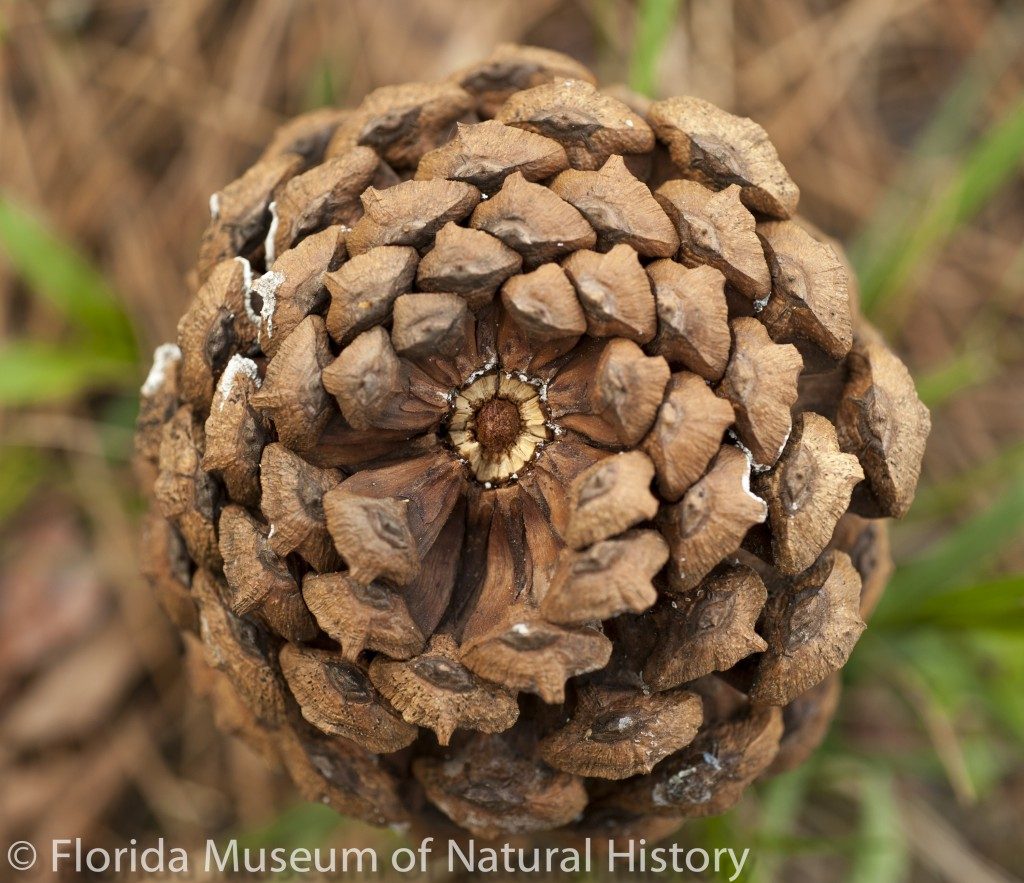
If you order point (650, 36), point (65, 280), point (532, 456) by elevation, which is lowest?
point (65, 280)

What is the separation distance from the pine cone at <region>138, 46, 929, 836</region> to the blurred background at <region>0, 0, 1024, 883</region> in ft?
3.38

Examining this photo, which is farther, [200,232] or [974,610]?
[200,232]

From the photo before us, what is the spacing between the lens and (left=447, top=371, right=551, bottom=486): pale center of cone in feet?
4.58

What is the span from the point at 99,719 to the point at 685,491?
6.03ft

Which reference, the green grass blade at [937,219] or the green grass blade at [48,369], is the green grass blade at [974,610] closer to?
the green grass blade at [937,219]

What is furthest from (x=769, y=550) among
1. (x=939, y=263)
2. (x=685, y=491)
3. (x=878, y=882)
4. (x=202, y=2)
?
(x=202, y=2)

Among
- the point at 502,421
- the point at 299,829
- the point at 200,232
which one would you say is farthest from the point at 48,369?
the point at 502,421

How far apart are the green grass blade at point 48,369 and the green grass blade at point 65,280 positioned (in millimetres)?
45

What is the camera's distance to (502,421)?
4.58 feet

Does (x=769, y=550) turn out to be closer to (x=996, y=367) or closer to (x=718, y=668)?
(x=718, y=668)

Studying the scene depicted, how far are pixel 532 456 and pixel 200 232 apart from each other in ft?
4.84

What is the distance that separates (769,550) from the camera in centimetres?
135

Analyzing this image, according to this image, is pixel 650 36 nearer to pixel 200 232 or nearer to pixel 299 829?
pixel 200 232

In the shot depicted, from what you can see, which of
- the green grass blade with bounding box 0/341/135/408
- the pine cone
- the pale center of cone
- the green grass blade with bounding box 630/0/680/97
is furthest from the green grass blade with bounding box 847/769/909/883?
the green grass blade with bounding box 0/341/135/408
